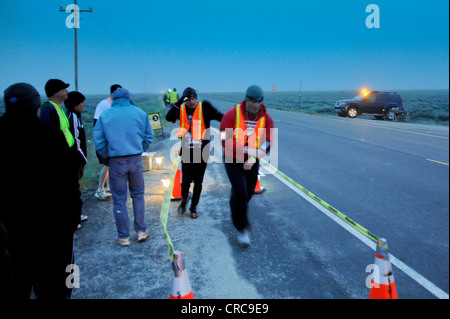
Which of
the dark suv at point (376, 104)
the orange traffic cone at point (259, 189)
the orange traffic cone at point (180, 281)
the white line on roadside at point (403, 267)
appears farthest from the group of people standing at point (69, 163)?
the dark suv at point (376, 104)

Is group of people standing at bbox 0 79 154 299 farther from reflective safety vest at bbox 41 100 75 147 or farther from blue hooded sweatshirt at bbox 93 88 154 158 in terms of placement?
reflective safety vest at bbox 41 100 75 147

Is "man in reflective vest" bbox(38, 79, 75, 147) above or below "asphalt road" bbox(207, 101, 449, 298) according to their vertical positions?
above

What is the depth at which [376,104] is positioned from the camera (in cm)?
2352

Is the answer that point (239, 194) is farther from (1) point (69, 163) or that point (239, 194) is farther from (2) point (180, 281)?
(1) point (69, 163)

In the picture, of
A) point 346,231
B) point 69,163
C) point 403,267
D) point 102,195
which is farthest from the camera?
point 102,195

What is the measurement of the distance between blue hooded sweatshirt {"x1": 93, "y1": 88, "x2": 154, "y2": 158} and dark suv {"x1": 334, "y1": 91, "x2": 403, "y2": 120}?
2333 centimetres

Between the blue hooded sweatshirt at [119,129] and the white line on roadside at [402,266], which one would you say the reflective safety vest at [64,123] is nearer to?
the blue hooded sweatshirt at [119,129]

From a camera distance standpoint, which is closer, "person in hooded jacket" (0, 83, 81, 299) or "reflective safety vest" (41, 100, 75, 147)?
"person in hooded jacket" (0, 83, 81, 299)

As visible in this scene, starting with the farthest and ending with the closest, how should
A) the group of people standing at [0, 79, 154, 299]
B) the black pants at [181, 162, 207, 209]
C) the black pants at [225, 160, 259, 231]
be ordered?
the black pants at [181, 162, 207, 209] < the black pants at [225, 160, 259, 231] < the group of people standing at [0, 79, 154, 299]

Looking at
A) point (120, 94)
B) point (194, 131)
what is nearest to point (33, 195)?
point (120, 94)

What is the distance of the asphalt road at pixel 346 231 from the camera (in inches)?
122

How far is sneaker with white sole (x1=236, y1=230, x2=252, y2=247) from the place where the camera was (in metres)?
3.84

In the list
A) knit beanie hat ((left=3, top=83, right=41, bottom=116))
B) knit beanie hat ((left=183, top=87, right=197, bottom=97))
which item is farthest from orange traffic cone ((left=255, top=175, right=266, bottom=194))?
knit beanie hat ((left=3, top=83, right=41, bottom=116))

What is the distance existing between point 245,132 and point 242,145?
0.59 feet
